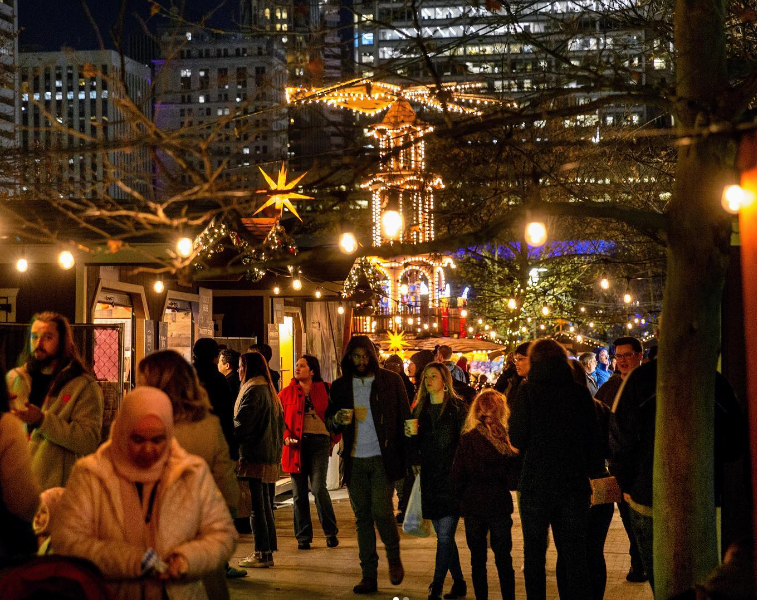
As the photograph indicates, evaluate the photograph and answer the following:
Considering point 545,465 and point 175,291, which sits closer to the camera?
point 545,465

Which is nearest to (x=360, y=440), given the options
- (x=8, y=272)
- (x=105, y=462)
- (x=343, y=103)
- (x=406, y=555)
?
(x=406, y=555)

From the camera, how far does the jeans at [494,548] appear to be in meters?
7.38

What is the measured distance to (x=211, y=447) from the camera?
5.47m

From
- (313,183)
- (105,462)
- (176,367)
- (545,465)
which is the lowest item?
(545,465)

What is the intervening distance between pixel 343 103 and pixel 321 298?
5.66 m

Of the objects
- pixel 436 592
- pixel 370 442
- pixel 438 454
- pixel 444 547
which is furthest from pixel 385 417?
pixel 436 592

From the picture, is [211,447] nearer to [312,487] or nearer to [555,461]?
[555,461]

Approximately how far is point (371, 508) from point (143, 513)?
489 cm

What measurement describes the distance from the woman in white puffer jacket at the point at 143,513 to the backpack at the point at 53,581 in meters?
0.19

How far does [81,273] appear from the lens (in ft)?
47.1

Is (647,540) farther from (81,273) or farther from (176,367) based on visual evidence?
(81,273)

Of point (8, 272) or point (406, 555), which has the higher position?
point (8, 272)

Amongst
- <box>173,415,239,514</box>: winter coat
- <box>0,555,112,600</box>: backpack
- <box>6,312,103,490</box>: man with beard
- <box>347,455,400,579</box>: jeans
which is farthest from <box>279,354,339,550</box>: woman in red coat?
<box>0,555,112,600</box>: backpack

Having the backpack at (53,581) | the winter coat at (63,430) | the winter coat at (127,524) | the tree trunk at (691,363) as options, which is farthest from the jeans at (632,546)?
the backpack at (53,581)
